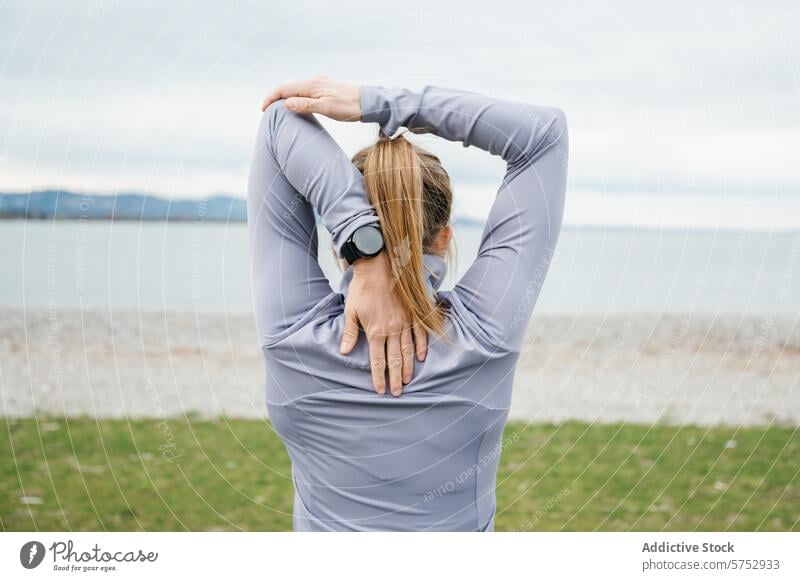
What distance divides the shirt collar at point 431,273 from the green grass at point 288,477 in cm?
224

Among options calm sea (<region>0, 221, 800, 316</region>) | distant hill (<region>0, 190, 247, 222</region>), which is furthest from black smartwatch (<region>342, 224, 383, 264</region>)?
calm sea (<region>0, 221, 800, 316</region>)

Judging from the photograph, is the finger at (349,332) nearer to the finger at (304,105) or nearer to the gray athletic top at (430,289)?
the gray athletic top at (430,289)

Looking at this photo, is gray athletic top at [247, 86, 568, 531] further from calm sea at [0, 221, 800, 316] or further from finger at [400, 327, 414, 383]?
calm sea at [0, 221, 800, 316]

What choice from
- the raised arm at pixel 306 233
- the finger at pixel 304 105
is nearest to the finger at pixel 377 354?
the raised arm at pixel 306 233

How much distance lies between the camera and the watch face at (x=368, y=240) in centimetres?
113

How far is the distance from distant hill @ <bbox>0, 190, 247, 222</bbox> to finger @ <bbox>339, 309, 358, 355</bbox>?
0.86 m

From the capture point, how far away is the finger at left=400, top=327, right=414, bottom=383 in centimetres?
117

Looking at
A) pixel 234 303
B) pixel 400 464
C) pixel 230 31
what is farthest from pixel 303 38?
pixel 234 303

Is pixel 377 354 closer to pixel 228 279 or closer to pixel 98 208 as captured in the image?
pixel 98 208

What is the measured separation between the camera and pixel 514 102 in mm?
1216

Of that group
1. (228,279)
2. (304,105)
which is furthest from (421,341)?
(228,279)

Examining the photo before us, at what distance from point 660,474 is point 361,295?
311cm

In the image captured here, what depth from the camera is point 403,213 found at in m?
1.16

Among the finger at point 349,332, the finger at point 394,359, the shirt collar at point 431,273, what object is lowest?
the finger at point 394,359
